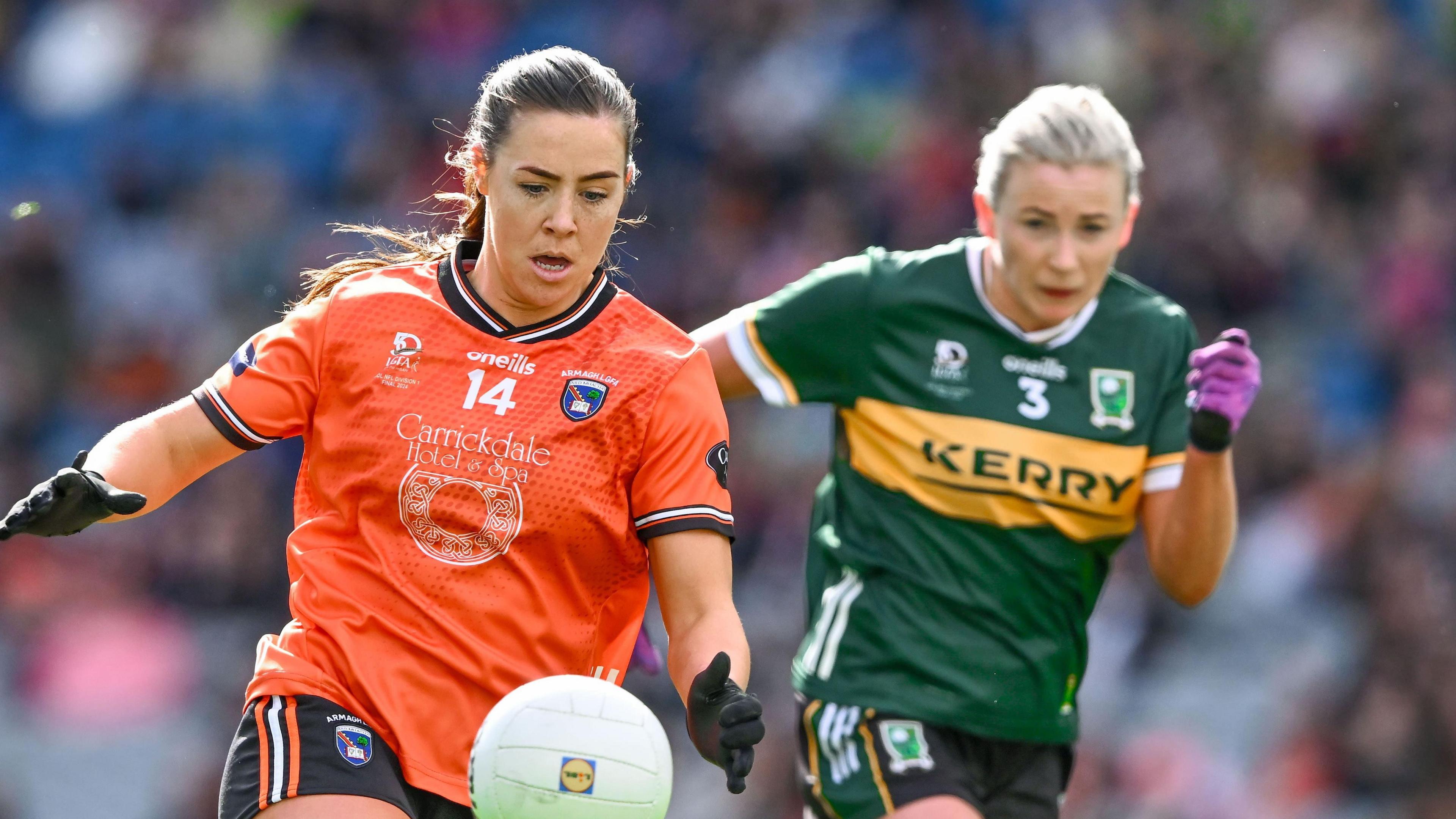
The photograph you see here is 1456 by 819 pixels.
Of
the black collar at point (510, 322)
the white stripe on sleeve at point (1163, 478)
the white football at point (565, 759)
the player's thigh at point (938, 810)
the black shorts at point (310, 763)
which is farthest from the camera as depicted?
the white stripe on sleeve at point (1163, 478)

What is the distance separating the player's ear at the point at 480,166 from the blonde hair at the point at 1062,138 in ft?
4.41

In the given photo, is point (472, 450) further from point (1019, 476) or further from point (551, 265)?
point (1019, 476)

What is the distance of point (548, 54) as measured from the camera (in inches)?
152

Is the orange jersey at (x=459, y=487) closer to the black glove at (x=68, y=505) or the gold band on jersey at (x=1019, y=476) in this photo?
the black glove at (x=68, y=505)

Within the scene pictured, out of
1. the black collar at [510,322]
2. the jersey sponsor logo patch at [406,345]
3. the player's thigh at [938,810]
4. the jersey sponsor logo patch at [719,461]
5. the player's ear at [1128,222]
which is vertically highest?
the player's ear at [1128,222]

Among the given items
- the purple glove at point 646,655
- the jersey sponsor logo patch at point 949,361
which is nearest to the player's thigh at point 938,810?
the purple glove at point 646,655

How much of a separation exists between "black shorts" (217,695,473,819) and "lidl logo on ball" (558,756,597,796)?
45 centimetres

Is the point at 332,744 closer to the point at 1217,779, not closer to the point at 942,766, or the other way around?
the point at 942,766

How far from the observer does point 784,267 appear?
1005 centimetres

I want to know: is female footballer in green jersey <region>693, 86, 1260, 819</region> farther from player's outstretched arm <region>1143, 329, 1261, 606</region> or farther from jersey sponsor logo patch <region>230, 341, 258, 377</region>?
jersey sponsor logo patch <region>230, 341, 258, 377</region>

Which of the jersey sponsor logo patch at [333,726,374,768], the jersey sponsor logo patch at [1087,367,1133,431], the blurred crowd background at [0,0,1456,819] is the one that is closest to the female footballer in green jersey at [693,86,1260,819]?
the jersey sponsor logo patch at [1087,367,1133,431]

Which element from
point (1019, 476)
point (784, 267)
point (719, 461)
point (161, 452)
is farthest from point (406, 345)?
Answer: point (784, 267)

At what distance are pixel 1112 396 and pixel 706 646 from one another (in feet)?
4.85

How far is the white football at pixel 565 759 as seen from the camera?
3178mm
